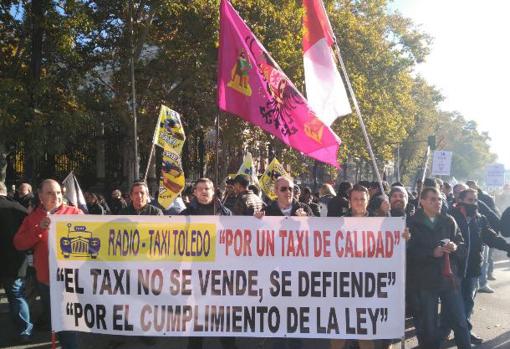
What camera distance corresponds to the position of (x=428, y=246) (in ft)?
16.2

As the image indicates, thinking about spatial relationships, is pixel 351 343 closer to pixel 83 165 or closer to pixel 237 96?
pixel 237 96

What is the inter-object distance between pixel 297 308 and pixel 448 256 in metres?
1.50

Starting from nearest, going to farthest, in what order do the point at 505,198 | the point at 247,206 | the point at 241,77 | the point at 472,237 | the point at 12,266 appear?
the point at 241,77, the point at 247,206, the point at 12,266, the point at 472,237, the point at 505,198

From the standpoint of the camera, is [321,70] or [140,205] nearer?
[321,70]

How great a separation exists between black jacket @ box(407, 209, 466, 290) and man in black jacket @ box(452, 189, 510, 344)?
0.90m

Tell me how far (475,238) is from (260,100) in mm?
3083

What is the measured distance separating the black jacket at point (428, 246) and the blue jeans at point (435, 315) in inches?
3.5

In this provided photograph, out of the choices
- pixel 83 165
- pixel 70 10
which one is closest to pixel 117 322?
pixel 70 10

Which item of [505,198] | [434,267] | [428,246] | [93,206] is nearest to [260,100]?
[428,246]

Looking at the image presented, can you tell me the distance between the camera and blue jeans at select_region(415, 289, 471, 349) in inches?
194

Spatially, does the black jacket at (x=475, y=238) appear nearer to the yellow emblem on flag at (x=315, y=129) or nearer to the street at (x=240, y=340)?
the street at (x=240, y=340)

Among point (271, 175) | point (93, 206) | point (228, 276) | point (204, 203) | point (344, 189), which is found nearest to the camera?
point (228, 276)

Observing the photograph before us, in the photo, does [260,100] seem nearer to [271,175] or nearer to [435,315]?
[435,315]

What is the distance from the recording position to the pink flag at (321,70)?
17.7ft
